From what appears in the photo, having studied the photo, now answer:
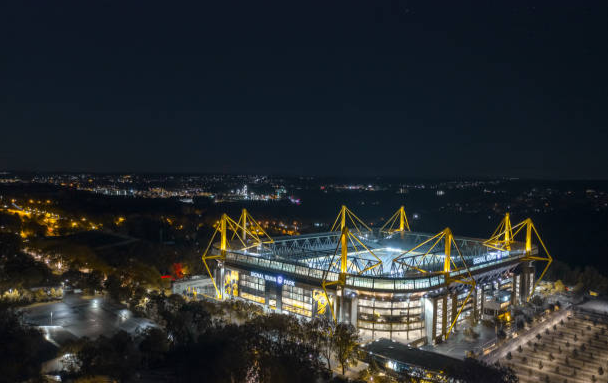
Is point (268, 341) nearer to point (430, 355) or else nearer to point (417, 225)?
point (430, 355)

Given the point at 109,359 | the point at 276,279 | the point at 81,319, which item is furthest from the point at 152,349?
the point at 276,279

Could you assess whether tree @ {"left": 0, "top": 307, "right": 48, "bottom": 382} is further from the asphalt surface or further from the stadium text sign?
the stadium text sign

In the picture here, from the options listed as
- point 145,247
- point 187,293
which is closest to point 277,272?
point 187,293

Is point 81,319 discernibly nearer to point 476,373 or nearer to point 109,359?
point 109,359

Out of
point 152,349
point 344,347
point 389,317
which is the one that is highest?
point 344,347

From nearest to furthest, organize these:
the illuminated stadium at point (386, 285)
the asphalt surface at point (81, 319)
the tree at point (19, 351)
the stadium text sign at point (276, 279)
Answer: the tree at point (19, 351) → the asphalt surface at point (81, 319) → the illuminated stadium at point (386, 285) → the stadium text sign at point (276, 279)

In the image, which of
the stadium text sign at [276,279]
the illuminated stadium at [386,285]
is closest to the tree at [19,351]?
the stadium text sign at [276,279]

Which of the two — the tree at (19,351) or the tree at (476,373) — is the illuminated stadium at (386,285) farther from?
the tree at (19,351)

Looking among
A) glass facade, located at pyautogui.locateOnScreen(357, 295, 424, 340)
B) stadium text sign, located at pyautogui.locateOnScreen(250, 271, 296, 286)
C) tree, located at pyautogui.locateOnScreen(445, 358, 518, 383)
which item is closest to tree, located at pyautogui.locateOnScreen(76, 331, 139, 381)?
stadium text sign, located at pyautogui.locateOnScreen(250, 271, 296, 286)
